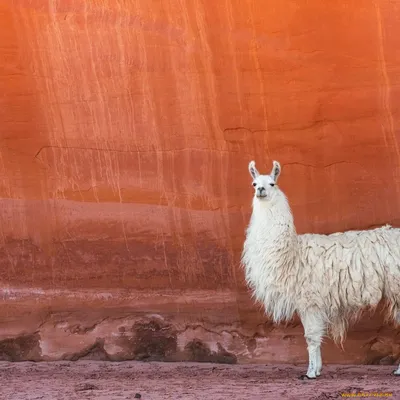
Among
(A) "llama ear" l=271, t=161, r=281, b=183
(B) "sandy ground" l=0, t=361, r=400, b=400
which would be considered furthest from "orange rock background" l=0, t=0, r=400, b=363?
(A) "llama ear" l=271, t=161, r=281, b=183

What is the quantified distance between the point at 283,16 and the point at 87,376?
411cm

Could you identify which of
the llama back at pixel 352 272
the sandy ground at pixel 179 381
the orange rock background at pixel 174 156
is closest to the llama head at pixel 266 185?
the llama back at pixel 352 272

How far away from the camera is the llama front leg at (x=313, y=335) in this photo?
8117 millimetres

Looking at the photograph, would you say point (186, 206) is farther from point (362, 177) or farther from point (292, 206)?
point (362, 177)

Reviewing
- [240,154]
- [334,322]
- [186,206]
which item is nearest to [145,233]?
[186,206]

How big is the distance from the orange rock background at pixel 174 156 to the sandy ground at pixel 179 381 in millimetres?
336

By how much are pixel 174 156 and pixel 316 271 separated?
2.16 m

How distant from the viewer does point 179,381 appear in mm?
8320

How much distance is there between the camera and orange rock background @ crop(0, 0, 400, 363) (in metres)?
9.20

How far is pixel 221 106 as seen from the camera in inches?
371

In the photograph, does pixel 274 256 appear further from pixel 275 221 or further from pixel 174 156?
pixel 174 156

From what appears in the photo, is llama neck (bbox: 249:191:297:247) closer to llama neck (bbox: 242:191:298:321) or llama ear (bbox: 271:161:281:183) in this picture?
llama neck (bbox: 242:191:298:321)

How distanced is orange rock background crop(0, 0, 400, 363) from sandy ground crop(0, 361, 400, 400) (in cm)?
34

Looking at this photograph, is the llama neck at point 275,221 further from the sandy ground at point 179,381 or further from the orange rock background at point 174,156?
the sandy ground at point 179,381
